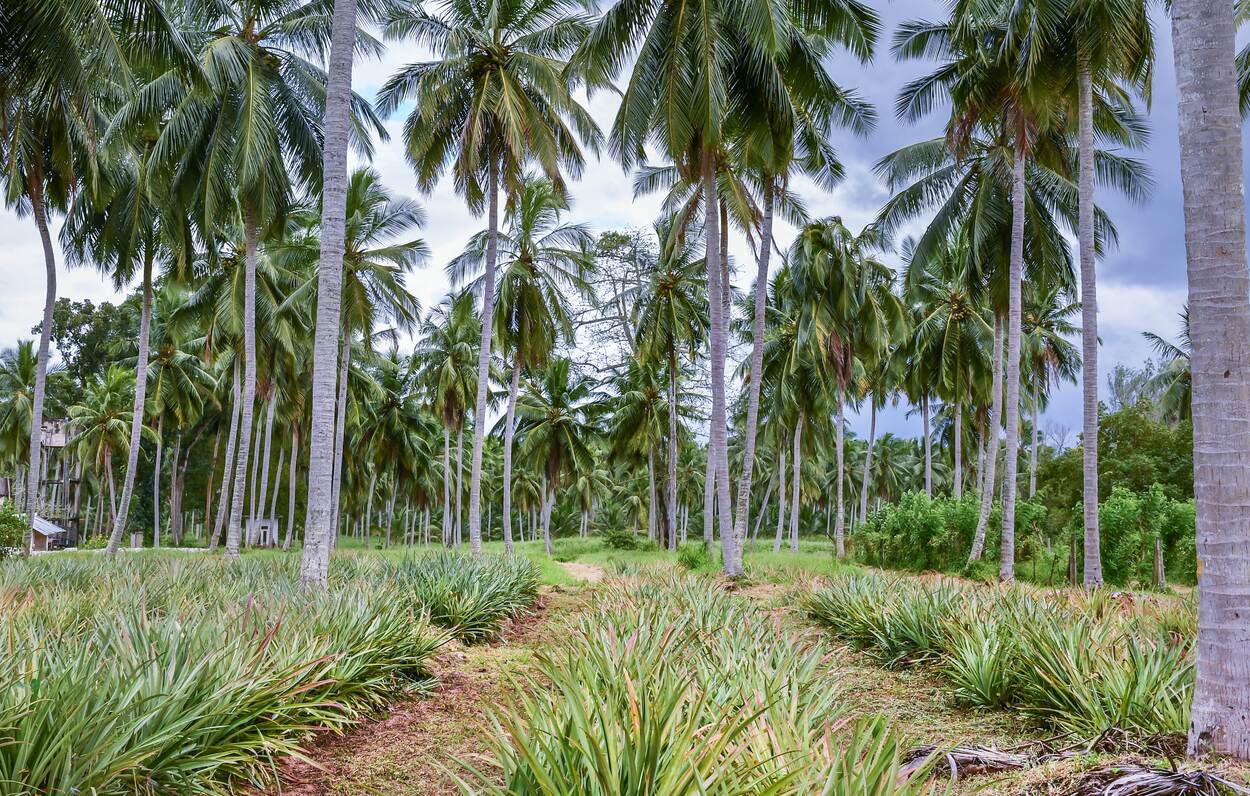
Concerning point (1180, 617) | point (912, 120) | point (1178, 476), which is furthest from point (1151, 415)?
point (1180, 617)

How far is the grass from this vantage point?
3361 mm

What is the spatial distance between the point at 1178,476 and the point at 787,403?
51.7 ft

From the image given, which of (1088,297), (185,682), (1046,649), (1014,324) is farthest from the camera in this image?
(1014,324)

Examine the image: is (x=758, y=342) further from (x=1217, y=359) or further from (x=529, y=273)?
(x=1217, y=359)

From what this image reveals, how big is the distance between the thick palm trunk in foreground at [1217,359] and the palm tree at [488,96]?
12929 mm

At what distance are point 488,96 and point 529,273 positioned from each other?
6663 millimetres

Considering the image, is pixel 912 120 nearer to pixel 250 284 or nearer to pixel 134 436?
pixel 250 284

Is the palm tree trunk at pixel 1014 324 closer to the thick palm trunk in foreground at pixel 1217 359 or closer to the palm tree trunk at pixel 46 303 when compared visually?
the thick palm trunk in foreground at pixel 1217 359

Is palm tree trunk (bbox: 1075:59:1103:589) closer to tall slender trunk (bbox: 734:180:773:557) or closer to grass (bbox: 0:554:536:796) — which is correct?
tall slender trunk (bbox: 734:180:773:557)

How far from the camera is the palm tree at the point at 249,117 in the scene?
15164 millimetres

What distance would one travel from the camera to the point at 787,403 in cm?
2928

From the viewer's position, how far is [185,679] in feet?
13.8

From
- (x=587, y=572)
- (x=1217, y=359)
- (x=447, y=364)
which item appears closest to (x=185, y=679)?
(x=1217, y=359)

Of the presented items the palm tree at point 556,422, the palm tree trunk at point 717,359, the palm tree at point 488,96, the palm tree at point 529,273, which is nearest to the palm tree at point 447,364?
the palm tree at point 556,422
